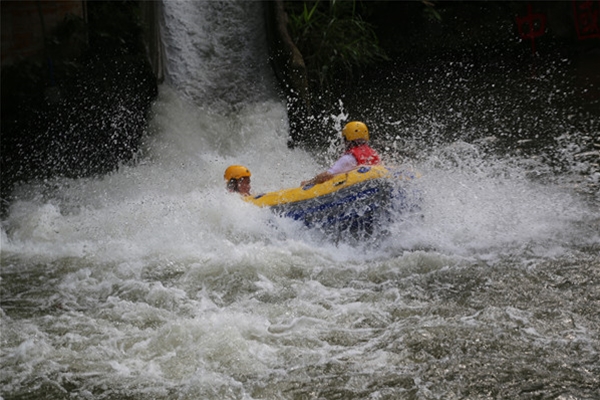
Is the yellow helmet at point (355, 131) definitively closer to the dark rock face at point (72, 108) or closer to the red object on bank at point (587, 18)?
the dark rock face at point (72, 108)

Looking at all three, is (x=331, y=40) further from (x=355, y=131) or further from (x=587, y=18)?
(x=355, y=131)

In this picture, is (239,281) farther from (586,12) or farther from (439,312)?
(586,12)

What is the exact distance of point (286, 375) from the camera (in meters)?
4.45

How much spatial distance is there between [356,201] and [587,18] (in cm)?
660

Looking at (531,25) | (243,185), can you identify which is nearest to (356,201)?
(243,185)

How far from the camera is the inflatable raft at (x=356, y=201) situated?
632 cm

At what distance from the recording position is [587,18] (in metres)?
11.2

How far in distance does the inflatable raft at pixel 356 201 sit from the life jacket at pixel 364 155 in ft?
0.87

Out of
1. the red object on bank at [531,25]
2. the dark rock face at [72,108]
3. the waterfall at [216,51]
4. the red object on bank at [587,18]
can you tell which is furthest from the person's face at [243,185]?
the red object on bank at [587,18]

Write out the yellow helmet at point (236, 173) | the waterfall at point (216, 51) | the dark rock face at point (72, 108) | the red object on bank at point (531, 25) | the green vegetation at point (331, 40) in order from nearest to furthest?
1. the yellow helmet at point (236, 173)
2. the dark rock face at point (72, 108)
3. the waterfall at point (216, 51)
4. the green vegetation at point (331, 40)
5. the red object on bank at point (531, 25)

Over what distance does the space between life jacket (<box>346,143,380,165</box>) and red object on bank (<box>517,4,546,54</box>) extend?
18.9 feet

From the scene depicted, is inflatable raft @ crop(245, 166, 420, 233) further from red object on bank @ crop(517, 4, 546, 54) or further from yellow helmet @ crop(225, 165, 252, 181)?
red object on bank @ crop(517, 4, 546, 54)

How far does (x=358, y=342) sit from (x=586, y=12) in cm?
821

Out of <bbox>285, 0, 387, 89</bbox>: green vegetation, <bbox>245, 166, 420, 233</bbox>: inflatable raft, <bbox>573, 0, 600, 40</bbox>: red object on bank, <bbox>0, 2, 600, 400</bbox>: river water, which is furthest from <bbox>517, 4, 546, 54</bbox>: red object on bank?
<bbox>245, 166, 420, 233</bbox>: inflatable raft
